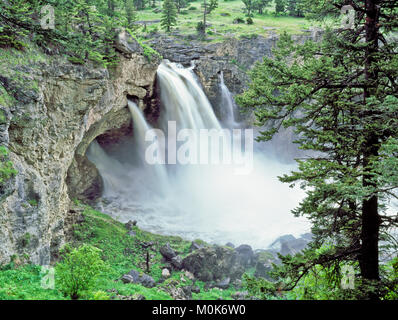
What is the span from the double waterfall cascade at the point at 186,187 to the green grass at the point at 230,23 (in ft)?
33.9

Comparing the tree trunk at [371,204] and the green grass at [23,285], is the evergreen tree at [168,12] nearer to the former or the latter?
the tree trunk at [371,204]

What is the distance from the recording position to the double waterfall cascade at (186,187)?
18.9 metres

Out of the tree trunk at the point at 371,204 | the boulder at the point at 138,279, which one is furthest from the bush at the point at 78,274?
the tree trunk at the point at 371,204

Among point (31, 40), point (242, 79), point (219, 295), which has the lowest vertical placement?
point (219, 295)

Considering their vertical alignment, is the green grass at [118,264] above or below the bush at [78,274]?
below

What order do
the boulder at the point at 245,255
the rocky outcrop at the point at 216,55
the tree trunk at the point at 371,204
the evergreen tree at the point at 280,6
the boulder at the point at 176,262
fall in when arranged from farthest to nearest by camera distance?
1. the evergreen tree at the point at 280,6
2. the rocky outcrop at the point at 216,55
3. the boulder at the point at 245,255
4. the boulder at the point at 176,262
5. the tree trunk at the point at 371,204

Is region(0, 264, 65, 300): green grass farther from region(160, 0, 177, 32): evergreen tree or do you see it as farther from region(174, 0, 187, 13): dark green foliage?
region(174, 0, 187, 13): dark green foliage

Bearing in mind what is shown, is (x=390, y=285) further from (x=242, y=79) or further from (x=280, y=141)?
(x=280, y=141)

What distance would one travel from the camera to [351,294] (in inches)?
178

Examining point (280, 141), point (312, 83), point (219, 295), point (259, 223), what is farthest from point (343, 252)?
point (280, 141)

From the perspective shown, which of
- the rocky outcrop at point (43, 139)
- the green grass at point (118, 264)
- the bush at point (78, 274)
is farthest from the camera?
the rocky outcrop at point (43, 139)

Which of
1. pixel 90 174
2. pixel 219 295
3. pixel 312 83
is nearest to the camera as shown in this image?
pixel 312 83

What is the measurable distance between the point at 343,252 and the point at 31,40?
11.3 m

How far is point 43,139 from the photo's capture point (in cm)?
980
